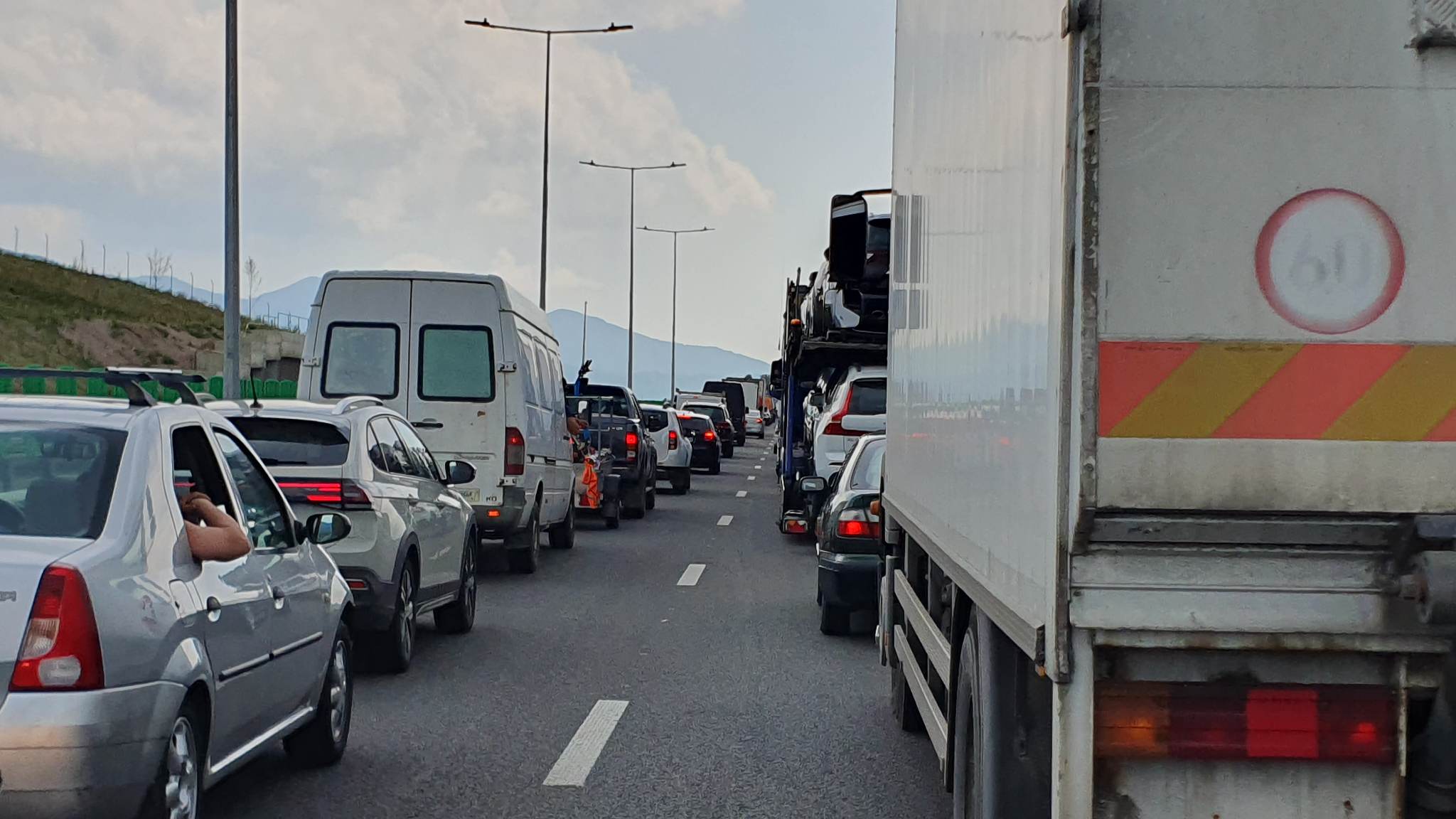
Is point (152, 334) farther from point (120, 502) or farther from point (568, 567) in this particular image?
point (120, 502)

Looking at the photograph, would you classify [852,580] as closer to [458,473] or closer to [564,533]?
[458,473]

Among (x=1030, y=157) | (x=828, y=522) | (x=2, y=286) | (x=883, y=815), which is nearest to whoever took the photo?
(x=1030, y=157)

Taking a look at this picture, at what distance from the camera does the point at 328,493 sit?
10.3 meters

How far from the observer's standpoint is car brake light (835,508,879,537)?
11.6 metres

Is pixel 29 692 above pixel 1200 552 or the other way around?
the other way around

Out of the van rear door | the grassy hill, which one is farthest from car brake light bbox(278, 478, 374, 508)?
the grassy hill

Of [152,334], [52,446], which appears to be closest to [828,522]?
[52,446]

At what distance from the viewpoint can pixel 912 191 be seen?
6.85 metres

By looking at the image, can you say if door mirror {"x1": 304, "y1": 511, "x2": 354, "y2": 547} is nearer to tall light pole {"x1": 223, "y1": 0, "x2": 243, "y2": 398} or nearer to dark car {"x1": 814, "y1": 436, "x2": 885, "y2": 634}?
dark car {"x1": 814, "y1": 436, "x2": 885, "y2": 634}

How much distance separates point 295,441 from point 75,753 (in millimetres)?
5879

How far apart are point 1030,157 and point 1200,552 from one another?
0.96m

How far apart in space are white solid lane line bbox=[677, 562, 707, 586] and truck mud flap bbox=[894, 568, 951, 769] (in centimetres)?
770

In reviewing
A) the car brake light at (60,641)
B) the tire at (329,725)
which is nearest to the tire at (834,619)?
the tire at (329,725)

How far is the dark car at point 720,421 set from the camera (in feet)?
152
